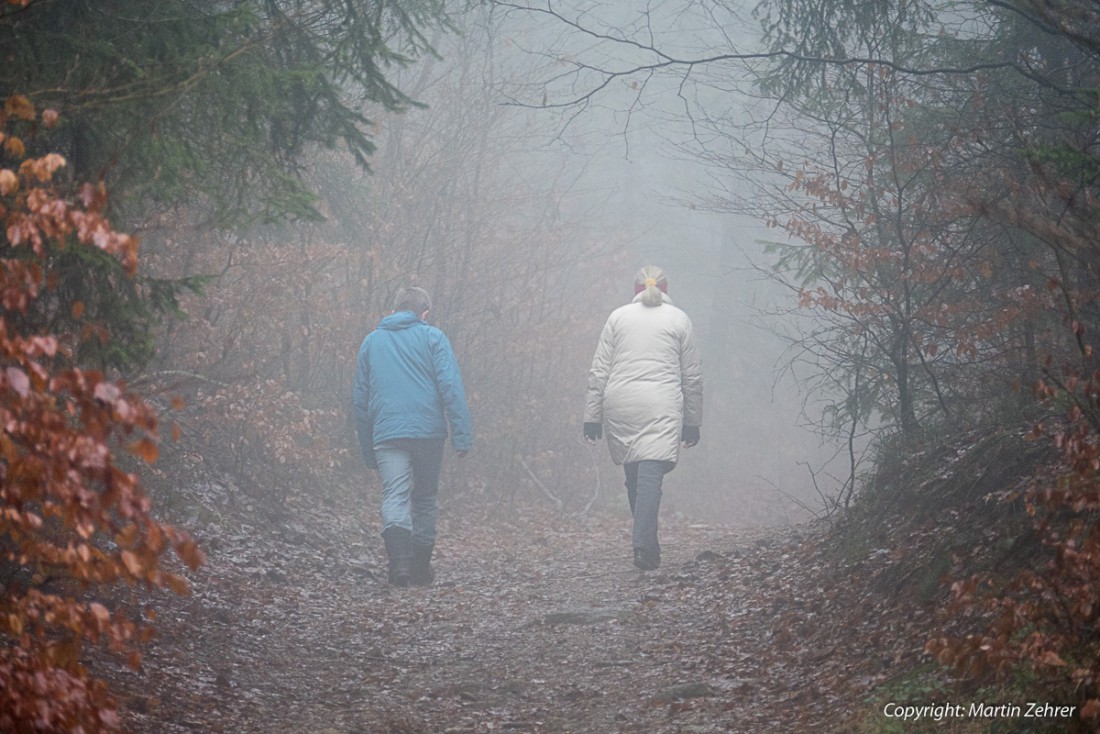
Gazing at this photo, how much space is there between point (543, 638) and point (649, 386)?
9.51 feet

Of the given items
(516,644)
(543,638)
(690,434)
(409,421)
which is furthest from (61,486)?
(690,434)

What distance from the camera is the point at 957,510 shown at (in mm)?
A: 6320

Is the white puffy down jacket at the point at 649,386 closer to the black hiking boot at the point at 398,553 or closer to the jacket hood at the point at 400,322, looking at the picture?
the jacket hood at the point at 400,322

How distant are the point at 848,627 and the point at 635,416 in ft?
12.0

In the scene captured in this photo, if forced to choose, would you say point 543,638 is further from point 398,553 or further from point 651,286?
point 651,286

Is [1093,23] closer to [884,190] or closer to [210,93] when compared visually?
[884,190]

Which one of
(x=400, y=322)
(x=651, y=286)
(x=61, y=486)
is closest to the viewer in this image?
(x=61, y=486)

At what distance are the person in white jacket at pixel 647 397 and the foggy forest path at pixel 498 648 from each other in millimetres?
745

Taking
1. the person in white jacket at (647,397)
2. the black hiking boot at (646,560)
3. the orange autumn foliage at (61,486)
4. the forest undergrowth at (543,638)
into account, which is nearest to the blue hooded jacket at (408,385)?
the person in white jacket at (647,397)

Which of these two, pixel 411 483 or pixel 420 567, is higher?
→ pixel 411 483

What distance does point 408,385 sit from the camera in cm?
920

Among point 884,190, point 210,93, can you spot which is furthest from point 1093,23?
point 210,93

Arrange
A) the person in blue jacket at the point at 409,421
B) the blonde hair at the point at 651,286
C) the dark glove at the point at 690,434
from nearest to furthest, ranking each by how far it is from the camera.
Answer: the person in blue jacket at the point at 409,421 < the dark glove at the point at 690,434 < the blonde hair at the point at 651,286

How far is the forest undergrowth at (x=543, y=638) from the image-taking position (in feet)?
16.9
